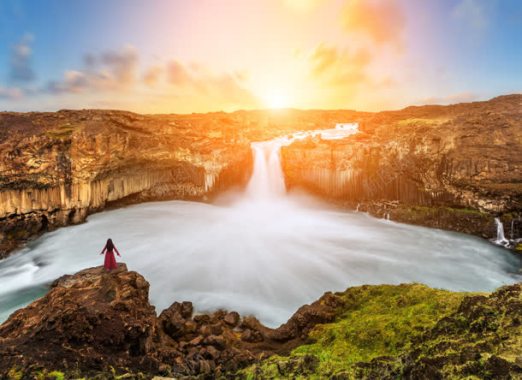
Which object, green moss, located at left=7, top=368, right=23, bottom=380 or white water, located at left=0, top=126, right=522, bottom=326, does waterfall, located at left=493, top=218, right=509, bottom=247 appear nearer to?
white water, located at left=0, top=126, right=522, bottom=326

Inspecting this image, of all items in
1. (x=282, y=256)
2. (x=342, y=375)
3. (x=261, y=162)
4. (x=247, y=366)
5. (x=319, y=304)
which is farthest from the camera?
(x=261, y=162)

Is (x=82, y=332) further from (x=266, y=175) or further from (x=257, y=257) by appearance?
(x=266, y=175)

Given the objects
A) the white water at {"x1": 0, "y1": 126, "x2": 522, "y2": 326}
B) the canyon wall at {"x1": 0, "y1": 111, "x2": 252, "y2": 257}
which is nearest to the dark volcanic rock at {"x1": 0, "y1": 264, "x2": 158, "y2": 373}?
the white water at {"x1": 0, "y1": 126, "x2": 522, "y2": 326}

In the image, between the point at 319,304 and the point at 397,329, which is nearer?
Answer: the point at 397,329

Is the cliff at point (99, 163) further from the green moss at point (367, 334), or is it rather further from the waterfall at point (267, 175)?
the green moss at point (367, 334)

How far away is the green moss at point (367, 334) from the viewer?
4.79 metres

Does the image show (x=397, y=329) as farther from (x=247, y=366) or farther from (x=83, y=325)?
(x=83, y=325)

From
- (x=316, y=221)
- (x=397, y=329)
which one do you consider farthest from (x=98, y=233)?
(x=397, y=329)

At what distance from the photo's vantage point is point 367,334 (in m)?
5.89

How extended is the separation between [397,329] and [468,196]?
18945 millimetres

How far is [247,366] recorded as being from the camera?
5.53m

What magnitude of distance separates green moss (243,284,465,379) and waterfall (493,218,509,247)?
15418 millimetres

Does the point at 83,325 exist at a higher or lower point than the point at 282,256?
higher

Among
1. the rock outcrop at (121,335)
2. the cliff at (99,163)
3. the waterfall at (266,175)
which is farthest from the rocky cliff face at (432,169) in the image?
the rock outcrop at (121,335)
